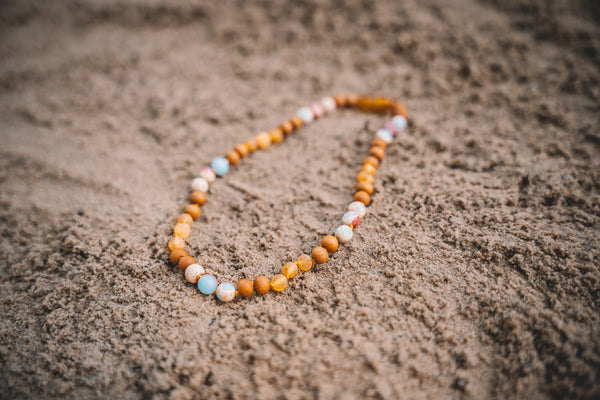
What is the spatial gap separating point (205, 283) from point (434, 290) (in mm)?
945

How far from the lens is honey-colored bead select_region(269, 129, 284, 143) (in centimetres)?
216

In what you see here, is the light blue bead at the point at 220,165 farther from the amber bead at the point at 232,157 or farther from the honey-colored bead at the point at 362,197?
the honey-colored bead at the point at 362,197

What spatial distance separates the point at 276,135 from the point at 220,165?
39 cm

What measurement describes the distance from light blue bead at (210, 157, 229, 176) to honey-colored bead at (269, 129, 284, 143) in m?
0.32

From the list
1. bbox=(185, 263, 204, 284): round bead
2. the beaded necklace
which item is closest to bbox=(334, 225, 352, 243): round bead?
the beaded necklace

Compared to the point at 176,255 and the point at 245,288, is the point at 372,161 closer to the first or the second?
the point at 245,288

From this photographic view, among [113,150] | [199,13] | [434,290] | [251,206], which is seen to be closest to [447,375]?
[434,290]

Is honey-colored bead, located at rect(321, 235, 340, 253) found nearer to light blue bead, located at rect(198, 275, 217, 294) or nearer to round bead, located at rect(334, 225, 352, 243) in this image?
round bead, located at rect(334, 225, 352, 243)

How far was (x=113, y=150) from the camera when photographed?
2.15 metres

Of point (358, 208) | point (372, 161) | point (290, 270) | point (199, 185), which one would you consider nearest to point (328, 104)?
point (372, 161)

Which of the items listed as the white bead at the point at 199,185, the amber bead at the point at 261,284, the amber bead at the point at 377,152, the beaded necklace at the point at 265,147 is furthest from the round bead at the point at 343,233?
the white bead at the point at 199,185

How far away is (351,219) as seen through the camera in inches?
66.3

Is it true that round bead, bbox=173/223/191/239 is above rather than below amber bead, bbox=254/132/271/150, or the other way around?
below

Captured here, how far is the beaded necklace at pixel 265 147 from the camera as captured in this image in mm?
1545
